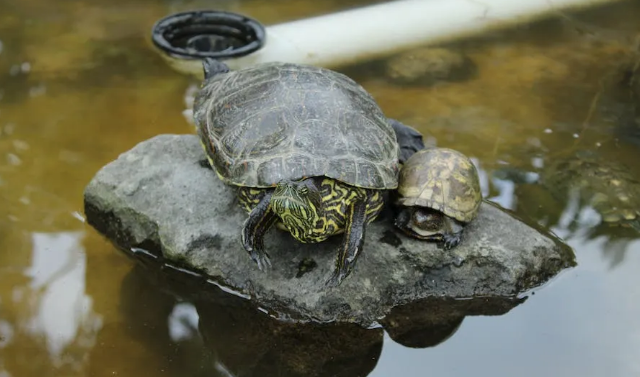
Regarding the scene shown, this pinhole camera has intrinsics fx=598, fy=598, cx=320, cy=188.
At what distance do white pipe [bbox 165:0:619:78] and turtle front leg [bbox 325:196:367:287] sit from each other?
2464 mm

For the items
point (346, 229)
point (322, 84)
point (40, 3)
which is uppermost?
point (322, 84)

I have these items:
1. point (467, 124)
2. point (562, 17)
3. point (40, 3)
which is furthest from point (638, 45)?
point (40, 3)

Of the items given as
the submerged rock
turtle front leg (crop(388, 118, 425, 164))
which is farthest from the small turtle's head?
the submerged rock

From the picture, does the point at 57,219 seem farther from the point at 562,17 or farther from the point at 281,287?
the point at 562,17

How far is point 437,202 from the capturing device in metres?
3.12

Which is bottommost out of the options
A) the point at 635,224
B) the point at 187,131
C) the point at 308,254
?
the point at 187,131

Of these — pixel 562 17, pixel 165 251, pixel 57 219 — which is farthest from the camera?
pixel 562 17

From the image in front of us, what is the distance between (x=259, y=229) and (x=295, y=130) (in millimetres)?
512

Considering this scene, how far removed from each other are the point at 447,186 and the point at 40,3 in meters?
5.05

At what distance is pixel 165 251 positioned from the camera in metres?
3.24

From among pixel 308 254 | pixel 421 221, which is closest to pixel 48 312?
pixel 308 254

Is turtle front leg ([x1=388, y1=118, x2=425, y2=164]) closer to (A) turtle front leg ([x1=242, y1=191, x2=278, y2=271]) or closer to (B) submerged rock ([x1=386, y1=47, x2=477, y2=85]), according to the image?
(A) turtle front leg ([x1=242, y1=191, x2=278, y2=271])

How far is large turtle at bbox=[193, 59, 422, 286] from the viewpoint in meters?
2.73

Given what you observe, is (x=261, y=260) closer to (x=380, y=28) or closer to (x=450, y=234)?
(x=450, y=234)
